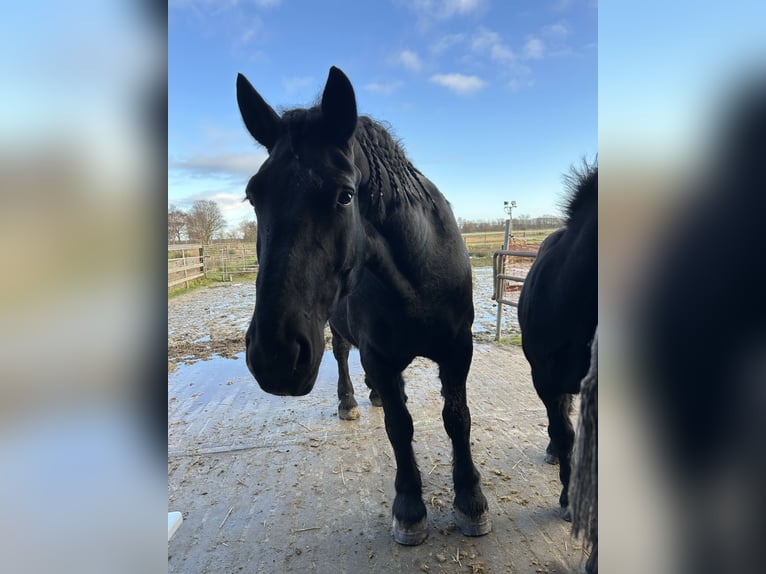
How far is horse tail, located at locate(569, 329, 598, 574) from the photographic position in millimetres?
818

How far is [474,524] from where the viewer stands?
2.11 metres

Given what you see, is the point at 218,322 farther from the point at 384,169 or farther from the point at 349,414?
the point at 384,169

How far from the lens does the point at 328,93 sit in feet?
4.98

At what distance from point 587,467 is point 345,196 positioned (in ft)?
3.61

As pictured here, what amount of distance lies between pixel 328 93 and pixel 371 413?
2.99 meters

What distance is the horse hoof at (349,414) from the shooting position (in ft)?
12.1

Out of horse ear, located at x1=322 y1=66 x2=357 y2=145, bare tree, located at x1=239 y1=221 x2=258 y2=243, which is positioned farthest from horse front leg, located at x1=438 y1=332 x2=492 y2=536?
bare tree, located at x1=239 y1=221 x2=258 y2=243

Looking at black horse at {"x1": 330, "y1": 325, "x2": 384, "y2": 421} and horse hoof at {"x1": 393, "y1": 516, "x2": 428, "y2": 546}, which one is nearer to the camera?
horse hoof at {"x1": 393, "y1": 516, "x2": 428, "y2": 546}

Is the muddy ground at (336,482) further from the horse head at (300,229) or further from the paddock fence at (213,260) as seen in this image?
the paddock fence at (213,260)

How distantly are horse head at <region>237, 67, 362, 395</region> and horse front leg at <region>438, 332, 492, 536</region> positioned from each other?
0.97m

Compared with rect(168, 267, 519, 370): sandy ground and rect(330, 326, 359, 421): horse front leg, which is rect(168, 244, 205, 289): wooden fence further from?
rect(330, 326, 359, 421): horse front leg

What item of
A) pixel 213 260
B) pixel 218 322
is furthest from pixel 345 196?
pixel 213 260

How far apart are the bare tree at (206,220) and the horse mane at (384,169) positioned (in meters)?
10.0

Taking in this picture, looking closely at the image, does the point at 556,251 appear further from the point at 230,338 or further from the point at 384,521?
the point at 230,338
